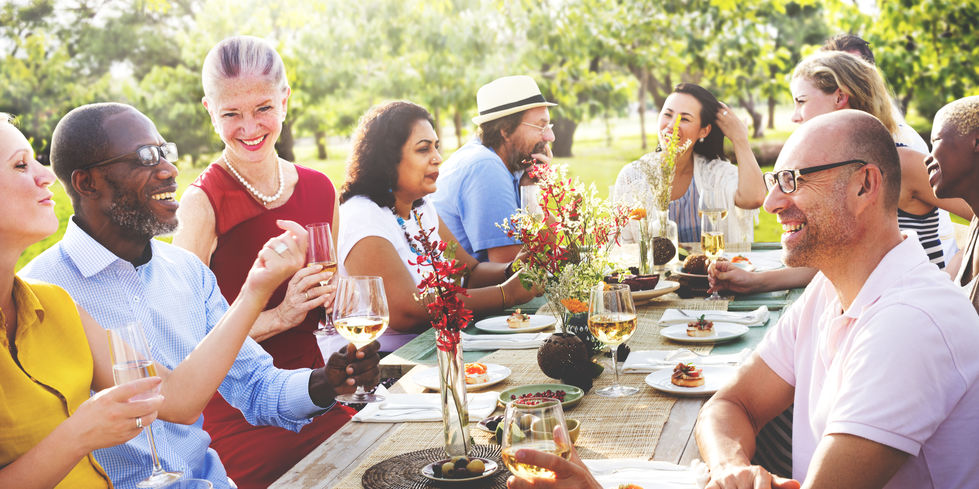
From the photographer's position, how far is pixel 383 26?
45.1ft

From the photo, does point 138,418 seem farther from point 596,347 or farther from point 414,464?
point 596,347

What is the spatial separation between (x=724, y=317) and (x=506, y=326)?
83cm

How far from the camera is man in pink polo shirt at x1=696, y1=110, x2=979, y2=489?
1.66 meters

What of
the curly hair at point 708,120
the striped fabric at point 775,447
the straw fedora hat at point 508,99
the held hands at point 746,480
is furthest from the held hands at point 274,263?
the curly hair at point 708,120

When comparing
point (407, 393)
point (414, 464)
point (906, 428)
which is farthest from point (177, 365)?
point (906, 428)

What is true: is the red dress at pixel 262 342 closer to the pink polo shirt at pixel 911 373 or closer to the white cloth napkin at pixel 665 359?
the white cloth napkin at pixel 665 359

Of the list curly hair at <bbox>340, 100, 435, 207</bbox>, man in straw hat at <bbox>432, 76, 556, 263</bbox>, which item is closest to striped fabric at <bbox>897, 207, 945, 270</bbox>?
man in straw hat at <bbox>432, 76, 556, 263</bbox>

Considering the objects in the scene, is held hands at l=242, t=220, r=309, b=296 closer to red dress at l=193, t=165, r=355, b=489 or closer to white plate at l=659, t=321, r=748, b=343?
red dress at l=193, t=165, r=355, b=489

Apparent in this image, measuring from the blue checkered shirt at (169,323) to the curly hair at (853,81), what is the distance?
3425 millimetres

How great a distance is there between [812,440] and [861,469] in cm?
39

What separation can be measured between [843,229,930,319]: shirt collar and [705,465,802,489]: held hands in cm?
Result: 38

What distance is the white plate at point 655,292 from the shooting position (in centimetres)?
374

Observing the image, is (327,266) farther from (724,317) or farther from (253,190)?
(724,317)

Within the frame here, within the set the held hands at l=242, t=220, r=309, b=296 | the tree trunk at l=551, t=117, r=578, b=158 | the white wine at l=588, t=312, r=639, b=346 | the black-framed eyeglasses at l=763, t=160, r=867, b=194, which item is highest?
the black-framed eyeglasses at l=763, t=160, r=867, b=194
